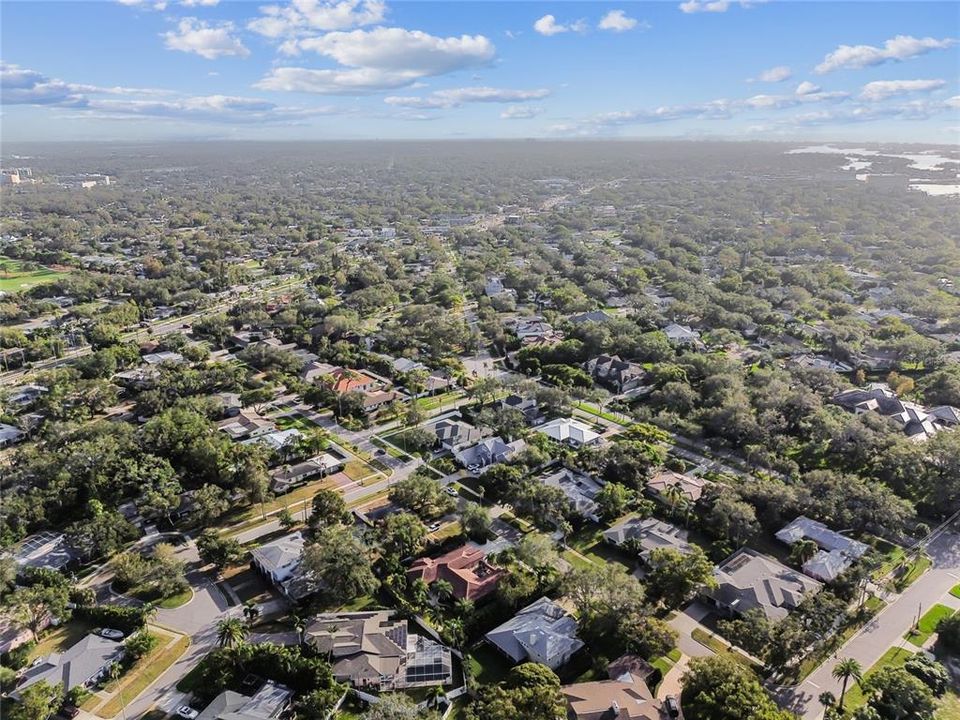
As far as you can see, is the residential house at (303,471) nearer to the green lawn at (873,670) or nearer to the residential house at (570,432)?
the residential house at (570,432)

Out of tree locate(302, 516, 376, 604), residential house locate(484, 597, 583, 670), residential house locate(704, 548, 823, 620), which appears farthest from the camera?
tree locate(302, 516, 376, 604)

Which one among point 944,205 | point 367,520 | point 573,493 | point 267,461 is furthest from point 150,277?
point 944,205

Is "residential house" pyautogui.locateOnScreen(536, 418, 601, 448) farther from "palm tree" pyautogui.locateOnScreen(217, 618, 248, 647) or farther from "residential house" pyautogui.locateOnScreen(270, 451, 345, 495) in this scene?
"palm tree" pyautogui.locateOnScreen(217, 618, 248, 647)

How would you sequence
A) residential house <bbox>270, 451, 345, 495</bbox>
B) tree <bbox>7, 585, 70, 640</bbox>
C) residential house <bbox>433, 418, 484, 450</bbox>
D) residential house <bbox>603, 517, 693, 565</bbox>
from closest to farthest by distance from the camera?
tree <bbox>7, 585, 70, 640</bbox>
residential house <bbox>603, 517, 693, 565</bbox>
residential house <bbox>270, 451, 345, 495</bbox>
residential house <bbox>433, 418, 484, 450</bbox>

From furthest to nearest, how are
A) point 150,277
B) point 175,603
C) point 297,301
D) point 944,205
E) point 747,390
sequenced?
point 944,205
point 150,277
point 297,301
point 747,390
point 175,603

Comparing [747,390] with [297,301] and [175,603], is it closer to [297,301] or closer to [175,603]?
[175,603]

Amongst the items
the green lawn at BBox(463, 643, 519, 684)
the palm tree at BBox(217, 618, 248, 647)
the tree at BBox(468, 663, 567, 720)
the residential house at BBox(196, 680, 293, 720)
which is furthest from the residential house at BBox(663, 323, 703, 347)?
the residential house at BBox(196, 680, 293, 720)

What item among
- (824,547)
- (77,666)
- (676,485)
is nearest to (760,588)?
(824,547)
